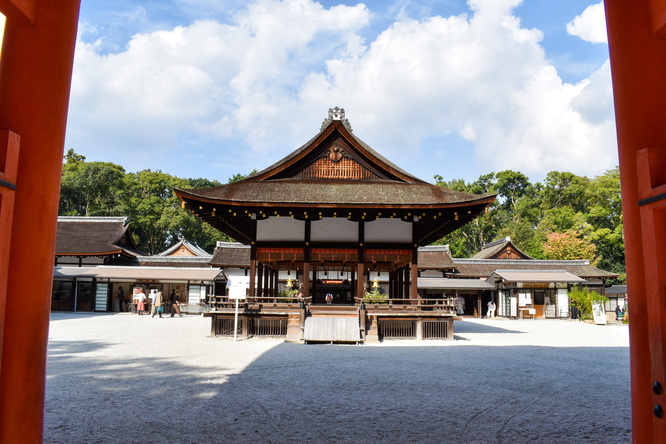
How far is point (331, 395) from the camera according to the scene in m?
7.32

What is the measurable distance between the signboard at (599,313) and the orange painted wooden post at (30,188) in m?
30.3

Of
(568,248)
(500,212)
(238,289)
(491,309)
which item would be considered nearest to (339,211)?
(238,289)

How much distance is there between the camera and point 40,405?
3.55 metres

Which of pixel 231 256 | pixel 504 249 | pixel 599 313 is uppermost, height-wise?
pixel 504 249

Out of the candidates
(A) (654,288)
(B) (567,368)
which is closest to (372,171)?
(B) (567,368)

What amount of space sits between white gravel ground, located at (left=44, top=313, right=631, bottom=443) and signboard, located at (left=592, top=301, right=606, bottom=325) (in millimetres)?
16364

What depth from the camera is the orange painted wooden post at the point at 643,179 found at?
314 cm

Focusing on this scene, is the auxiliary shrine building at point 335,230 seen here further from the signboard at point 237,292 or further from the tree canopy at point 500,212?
the tree canopy at point 500,212

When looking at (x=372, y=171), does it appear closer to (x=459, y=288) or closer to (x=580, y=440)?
(x=580, y=440)

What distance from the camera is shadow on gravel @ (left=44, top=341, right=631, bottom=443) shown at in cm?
538

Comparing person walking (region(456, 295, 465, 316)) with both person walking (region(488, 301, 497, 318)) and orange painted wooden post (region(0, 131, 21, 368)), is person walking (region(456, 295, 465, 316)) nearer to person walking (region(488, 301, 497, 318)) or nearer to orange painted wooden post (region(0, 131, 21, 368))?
person walking (region(488, 301, 497, 318))

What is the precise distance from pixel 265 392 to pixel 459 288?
30.2 m

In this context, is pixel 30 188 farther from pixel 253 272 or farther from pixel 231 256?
pixel 231 256

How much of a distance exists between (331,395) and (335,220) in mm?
10749
